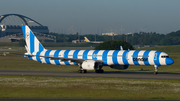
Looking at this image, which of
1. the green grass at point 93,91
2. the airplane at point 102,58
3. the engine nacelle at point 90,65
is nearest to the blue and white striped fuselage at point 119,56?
the airplane at point 102,58

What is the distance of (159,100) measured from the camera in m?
21.6

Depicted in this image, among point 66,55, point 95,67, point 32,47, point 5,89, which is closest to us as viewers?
point 5,89

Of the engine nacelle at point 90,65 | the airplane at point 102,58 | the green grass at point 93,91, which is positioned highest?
the airplane at point 102,58

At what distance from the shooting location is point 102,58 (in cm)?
4638

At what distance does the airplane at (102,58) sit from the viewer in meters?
42.4

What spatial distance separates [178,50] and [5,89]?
144 metres

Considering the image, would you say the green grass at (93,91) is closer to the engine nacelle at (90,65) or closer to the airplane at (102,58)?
the airplane at (102,58)

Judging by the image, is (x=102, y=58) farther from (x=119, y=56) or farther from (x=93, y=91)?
A: (x=93, y=91)

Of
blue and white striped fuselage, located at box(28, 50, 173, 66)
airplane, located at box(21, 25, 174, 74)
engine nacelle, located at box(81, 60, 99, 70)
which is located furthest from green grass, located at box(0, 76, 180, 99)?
engine nacelle, located at box(81, 60, 99, 70)

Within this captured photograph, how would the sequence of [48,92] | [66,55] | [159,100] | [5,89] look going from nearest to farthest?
1. [159,100]
2. [48,92]
3. [5,89]
4. [66,55]

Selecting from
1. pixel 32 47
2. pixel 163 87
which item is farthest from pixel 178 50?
pixel 163 87

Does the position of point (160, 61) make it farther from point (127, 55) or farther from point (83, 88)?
point (83, 88)

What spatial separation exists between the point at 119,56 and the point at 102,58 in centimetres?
309

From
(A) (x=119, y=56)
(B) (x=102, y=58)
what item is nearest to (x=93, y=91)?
(A) (x=119, y=56)
